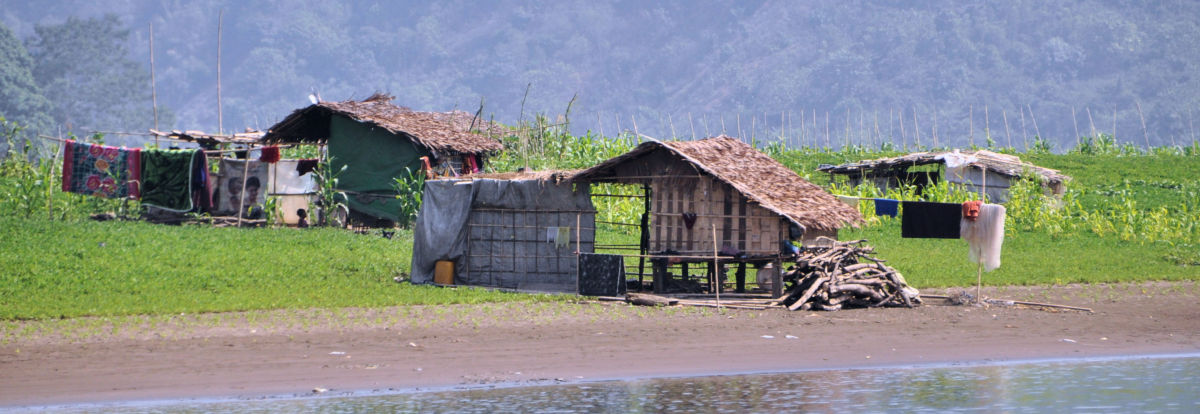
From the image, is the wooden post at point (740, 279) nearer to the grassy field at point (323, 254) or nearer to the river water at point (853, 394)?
the grassy field at point (323, 254)

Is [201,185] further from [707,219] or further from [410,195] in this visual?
[707,219]

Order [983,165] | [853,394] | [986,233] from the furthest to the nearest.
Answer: [983,165] → [986,233] → [853,394]

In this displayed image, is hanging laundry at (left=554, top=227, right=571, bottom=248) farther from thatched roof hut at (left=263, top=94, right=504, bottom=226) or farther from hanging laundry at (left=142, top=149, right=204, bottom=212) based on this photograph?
hanging laundry at (left=142, top=149, right=204, bottom=212)

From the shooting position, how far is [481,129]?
104ft

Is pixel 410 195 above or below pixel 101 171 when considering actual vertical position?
below

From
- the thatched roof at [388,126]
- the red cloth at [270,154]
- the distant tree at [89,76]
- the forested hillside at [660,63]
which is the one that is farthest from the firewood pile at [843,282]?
the distant tree at [89,76]

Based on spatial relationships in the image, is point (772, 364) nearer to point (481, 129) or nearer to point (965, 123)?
point (481, 129)

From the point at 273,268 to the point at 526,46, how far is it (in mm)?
66145

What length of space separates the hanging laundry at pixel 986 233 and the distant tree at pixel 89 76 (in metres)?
61.8

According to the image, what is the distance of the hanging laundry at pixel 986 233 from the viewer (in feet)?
57.1

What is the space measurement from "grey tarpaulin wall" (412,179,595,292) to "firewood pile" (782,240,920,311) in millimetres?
3095

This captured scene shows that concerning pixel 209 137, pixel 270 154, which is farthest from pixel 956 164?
pixel 209 137

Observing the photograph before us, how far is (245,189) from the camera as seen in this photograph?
27219 mm

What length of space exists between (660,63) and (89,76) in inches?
1380
